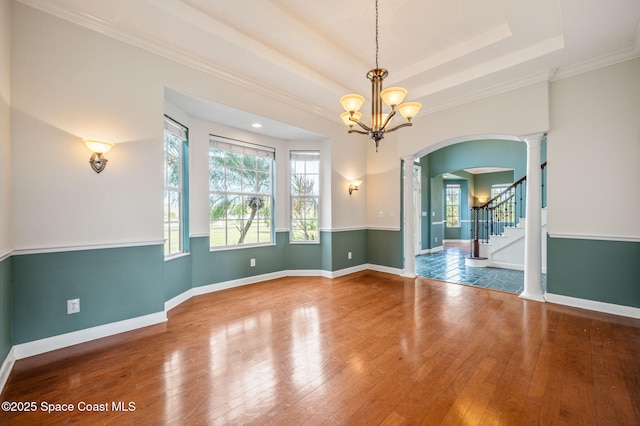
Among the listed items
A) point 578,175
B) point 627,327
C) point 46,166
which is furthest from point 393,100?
point 627,327

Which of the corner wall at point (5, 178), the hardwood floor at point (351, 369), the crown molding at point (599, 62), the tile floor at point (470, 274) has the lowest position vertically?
the hardwood floor at point (351, 369)

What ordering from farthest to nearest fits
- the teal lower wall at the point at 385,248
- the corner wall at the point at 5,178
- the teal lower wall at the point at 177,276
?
the teal lower wall at the point at 385,248 < the teal lower wall at the point at 177,276 < the corner wall at the point at 5,178

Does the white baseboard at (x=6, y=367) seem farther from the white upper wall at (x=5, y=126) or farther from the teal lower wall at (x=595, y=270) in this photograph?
the teal lower wall at (x=595, y=270)

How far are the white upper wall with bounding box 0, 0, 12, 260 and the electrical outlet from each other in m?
0.67

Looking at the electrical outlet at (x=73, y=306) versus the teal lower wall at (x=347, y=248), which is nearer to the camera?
the electrical outlet at (x=73, y=306)

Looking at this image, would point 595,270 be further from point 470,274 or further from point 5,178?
point 5,178

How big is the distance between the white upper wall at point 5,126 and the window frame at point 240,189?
7.15 feet

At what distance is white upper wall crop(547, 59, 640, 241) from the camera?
3.20 m

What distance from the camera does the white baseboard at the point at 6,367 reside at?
195cm

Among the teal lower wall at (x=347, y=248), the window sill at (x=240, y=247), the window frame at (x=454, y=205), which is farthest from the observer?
the window frame at (x=454, y=205)

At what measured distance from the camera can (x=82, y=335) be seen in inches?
102

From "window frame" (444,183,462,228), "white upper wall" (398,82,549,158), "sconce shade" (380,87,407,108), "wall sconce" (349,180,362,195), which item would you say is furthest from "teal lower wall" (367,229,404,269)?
"window frame" (444,183,462,228)

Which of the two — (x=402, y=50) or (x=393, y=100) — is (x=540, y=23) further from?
(x=393, y=100)

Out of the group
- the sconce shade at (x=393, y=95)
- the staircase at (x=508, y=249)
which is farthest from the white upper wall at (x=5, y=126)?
the staircase at (x=508, y=249)
